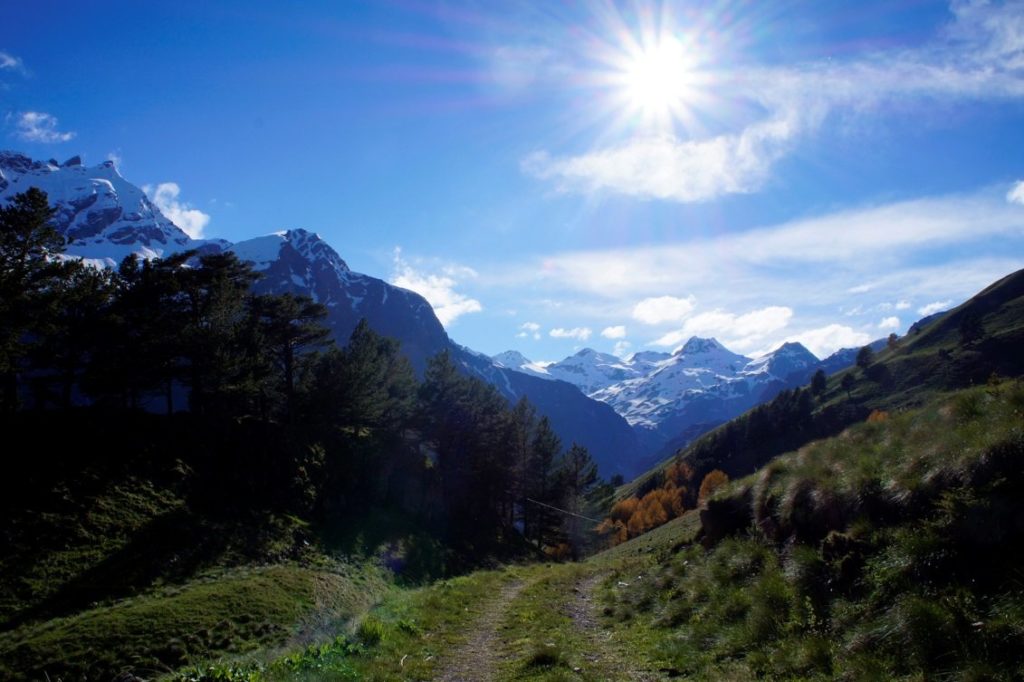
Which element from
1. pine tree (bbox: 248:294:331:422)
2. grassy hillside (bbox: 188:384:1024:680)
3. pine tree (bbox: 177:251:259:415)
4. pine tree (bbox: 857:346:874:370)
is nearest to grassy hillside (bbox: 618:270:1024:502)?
pine tree (bbox: 857:346:874:370)

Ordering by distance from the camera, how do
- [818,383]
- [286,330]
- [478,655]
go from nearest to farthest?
1. [478,655]
2. [286,330]
3. [818,383]

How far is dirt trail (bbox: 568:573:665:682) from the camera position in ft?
31.7

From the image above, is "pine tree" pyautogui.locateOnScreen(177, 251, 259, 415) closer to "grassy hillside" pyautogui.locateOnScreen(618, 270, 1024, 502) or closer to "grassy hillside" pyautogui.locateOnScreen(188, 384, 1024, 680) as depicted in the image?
"grassy hillside" pyautogui.locateOnScreen(188, 384, 1024, 680)

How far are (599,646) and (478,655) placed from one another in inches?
111

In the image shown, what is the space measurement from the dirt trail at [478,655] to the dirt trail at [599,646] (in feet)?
6.98

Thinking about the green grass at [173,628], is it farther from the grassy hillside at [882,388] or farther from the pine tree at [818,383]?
the pine tree at [818,383]

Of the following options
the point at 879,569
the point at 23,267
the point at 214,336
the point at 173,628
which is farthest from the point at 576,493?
the point at 879,569

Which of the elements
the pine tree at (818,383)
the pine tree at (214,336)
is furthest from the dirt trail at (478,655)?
the pine tree at (818,383)

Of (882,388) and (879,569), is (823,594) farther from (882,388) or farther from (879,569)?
A: (882,388)

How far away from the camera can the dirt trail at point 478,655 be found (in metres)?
10.7

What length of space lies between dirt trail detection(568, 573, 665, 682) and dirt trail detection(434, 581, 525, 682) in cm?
213

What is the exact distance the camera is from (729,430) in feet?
545

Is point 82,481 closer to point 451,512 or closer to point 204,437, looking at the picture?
point 204,437

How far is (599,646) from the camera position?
1192cm
